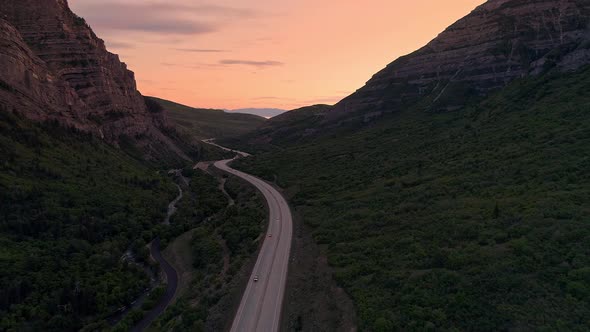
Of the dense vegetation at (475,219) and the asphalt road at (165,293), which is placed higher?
the dense vegetation at (475,219)

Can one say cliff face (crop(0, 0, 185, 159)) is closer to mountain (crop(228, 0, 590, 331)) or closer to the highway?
mountain (crop(228, 0, 590, 331))

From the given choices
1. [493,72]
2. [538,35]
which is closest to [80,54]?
[493,72]

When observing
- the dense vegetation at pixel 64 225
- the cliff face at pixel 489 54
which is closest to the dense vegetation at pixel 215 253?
the dense vegetation at pixel 64 225

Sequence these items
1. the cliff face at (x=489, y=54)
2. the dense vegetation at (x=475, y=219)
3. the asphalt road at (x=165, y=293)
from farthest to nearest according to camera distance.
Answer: the cliff face at (x=489, y=54) → the asphalt road at (x=165, y=293) → the dense vegetation at (x=475, y=219)

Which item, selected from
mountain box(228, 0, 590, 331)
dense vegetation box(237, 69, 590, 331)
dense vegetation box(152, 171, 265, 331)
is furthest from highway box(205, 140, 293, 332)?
dense vegetation box(237, 69, 590, 331)

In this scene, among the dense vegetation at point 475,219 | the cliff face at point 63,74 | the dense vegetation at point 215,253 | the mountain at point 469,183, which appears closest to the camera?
the dense vegetation at point 475,219

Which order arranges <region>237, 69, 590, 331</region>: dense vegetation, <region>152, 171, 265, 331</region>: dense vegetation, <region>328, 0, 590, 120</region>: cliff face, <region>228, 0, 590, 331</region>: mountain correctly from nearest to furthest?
<region>237, 69, 590, 331</region>: dense vegetation, <region>228, 0, 590, 331</region>: mountain, <region>152, 171, 265, 331</region>: dense vegetation, <region>328, 0, 590, 120</region>: cliff face

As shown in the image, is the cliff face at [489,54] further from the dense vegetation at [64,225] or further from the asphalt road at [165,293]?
the asphalt road at [165,293]
